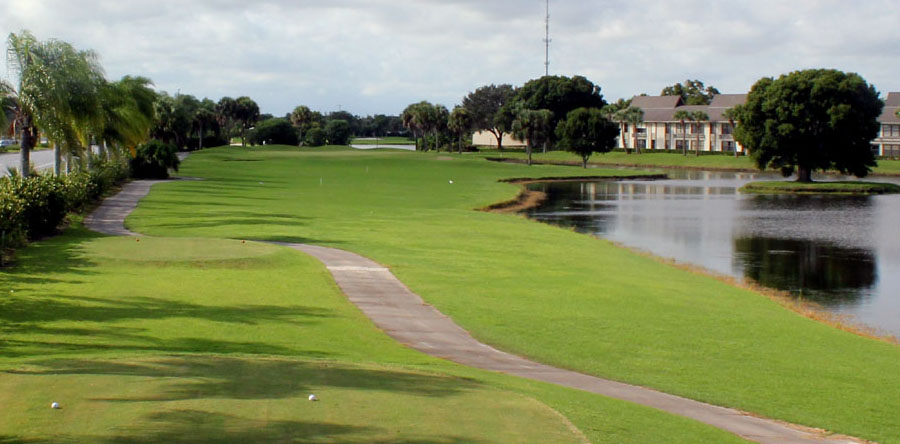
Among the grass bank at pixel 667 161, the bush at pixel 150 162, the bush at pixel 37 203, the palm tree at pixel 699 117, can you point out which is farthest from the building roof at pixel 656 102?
the bush at pixel 37 203

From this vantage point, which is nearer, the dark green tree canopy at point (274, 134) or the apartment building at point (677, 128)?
the apartment building at point (677, 128)

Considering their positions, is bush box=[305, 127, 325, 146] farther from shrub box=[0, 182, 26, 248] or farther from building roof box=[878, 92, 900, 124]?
shrub box=[0, 182, 26, 248]

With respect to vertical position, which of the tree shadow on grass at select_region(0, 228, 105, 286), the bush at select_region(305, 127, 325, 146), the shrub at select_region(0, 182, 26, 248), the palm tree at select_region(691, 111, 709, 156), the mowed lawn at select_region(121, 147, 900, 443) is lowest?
the mowed lawn at select_region(121, 147, 900, 443)

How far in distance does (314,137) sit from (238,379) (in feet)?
570

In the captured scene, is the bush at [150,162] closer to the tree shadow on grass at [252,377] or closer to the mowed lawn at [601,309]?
the mowed lawn at [601,309]

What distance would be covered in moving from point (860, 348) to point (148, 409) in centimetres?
1592

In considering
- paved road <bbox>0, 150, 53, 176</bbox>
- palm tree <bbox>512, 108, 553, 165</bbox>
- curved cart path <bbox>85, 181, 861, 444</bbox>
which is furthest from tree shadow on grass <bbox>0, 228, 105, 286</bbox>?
palm tree <bbox>512, 108, 553, 165</bbox>

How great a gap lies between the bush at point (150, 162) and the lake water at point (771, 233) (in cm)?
3111

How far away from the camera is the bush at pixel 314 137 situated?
182375mm

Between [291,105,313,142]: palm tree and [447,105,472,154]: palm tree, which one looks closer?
[447,105,472,154]: palm tree

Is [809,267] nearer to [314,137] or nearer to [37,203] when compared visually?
[37,203]

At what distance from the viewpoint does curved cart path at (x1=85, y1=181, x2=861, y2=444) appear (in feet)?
43.2

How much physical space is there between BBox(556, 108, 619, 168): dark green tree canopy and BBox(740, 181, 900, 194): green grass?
40.1 metres

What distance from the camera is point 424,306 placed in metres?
21.5
